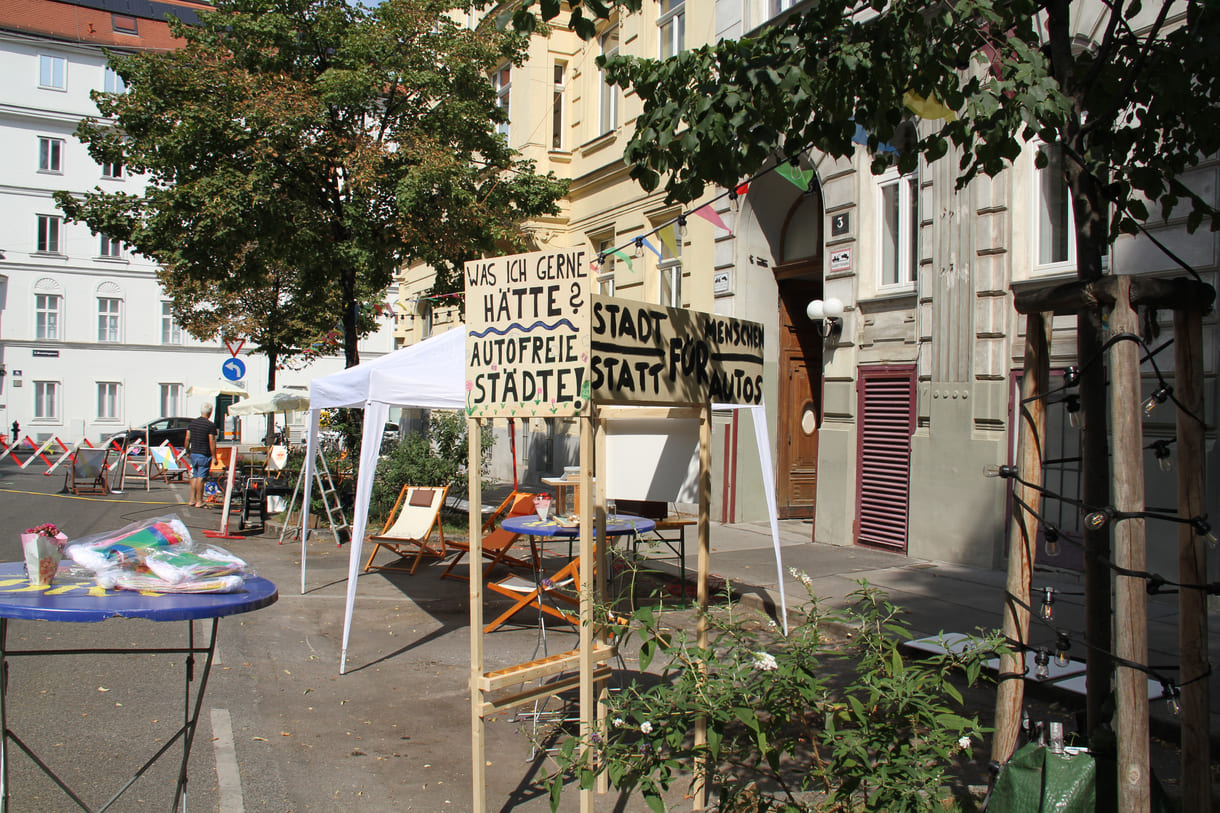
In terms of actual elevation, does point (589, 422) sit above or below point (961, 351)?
below

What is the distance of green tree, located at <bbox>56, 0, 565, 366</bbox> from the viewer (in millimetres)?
12633

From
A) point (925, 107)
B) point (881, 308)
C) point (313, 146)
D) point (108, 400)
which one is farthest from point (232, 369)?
point (108, 400)

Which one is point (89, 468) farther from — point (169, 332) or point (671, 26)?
point (169, 332)

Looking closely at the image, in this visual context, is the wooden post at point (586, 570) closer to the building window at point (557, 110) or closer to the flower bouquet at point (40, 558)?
the flower bouquet at point (40, 558)

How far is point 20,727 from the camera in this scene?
16.5ft

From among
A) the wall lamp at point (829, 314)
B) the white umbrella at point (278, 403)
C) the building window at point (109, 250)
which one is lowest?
the white umbrella at point (278, 403)

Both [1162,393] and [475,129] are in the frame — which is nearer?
[1162,393]

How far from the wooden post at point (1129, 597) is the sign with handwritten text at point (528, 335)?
1860 mm

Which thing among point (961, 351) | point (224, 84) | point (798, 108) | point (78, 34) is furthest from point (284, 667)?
point (78, 34)

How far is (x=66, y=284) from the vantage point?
42.5 meters

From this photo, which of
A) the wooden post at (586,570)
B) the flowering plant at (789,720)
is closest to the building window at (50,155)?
the wooden post at (586,570)

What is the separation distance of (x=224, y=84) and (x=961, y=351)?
1035 centimetres

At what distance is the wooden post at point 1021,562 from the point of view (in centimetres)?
319

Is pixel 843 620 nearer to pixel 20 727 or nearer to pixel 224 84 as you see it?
pixel 20 727
